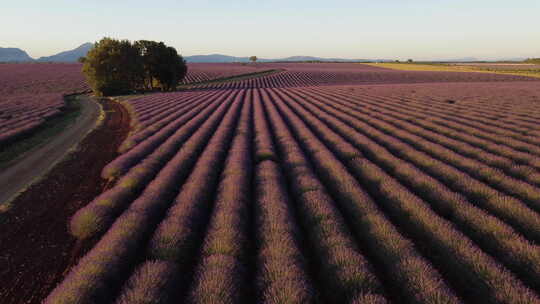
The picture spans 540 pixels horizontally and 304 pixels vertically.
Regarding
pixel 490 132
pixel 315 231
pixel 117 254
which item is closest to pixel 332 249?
pixel 315 231

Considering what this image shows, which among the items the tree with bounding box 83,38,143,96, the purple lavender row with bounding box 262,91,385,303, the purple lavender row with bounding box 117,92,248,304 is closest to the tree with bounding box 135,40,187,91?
the tree with bounding box 83,38,143,96

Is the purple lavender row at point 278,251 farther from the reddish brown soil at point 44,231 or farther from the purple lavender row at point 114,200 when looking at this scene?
the reddish brown soil at point 44,231

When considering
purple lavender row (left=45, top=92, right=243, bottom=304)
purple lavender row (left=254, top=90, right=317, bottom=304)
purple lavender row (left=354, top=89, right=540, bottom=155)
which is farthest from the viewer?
purple lavender row (left=354, top=89, right=540, bottom=155)

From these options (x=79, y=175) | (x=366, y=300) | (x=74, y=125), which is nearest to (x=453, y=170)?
(x=366, y=300)

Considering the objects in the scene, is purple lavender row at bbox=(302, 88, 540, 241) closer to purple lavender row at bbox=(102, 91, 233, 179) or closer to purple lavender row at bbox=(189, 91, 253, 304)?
purple lavender row at bbox=(189, 91, 253, 304)

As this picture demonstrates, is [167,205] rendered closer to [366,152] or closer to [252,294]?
[252,294]

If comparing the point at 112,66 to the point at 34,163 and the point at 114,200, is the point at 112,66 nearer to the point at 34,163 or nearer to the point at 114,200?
the point at 34,163
